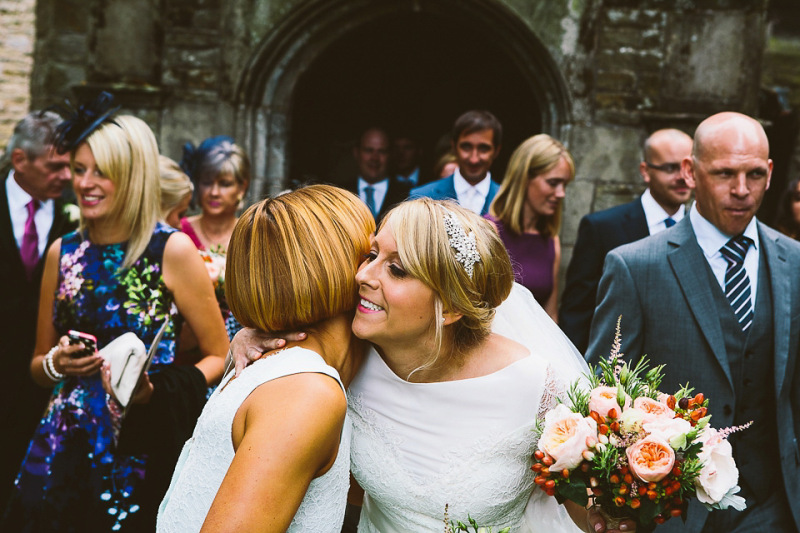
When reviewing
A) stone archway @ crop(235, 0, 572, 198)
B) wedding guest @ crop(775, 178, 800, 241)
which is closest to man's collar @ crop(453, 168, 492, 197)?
stone archway @ crop(235, 0, 572, 198)

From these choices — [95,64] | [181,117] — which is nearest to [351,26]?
[181,117]

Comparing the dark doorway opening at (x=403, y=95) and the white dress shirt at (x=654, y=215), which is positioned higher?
the dark doorway opening at (x=403, y=95)

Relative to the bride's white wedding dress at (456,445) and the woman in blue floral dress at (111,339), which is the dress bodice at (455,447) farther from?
the woman in blue floral dress at (111,339)

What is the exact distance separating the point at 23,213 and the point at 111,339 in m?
1.90

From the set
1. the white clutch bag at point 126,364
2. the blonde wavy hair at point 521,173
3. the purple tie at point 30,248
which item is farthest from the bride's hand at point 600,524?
the purple tie at point 30,248

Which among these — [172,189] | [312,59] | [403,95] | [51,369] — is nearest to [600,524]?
[51,369]

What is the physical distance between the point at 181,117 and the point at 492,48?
5182 mm

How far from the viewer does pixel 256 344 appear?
2.06 m

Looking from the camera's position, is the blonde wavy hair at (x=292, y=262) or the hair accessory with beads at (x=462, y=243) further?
the hair accessory with beads at (x=462, y=243)

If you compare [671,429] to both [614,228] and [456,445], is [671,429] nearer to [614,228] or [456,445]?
[456,445]

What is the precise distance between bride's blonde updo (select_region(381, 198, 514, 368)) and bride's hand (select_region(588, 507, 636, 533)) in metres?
0.60

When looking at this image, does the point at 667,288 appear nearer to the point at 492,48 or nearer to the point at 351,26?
the point at 351,26

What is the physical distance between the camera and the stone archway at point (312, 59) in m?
7.71

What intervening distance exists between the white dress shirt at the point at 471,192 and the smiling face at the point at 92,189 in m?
3.09
